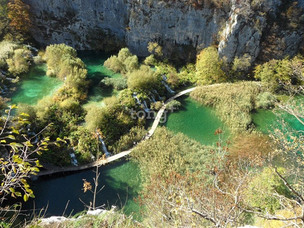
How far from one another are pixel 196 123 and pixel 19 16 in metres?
22.2

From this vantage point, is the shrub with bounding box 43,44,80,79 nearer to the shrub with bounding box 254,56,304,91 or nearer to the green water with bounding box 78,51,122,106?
the green water with bounding box 78,51,122,106

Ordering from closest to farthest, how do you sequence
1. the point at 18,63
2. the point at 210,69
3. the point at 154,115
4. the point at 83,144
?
the point at 83,144, the point at 154,115, the point at 18,63, the point at 210,69

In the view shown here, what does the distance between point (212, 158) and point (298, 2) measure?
733 inches

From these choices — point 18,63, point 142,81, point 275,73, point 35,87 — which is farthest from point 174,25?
point 18,63

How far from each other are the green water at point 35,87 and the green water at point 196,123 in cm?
1062

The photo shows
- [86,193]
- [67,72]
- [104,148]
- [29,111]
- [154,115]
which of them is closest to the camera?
[86,193]

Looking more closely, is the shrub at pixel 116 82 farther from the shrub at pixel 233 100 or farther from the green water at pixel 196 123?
the shrub at pixel 233 100

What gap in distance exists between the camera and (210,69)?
2072 cm

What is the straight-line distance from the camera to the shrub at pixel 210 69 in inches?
813

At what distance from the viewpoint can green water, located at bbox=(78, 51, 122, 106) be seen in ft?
60.8

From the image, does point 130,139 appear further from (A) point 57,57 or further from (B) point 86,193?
(A) point 57,57

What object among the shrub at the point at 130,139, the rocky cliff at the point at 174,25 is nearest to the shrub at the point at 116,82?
the shrub at the point at 130,139

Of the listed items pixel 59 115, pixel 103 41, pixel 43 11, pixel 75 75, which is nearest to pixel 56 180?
pixel 59 115

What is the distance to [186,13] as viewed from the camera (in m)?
22.4
